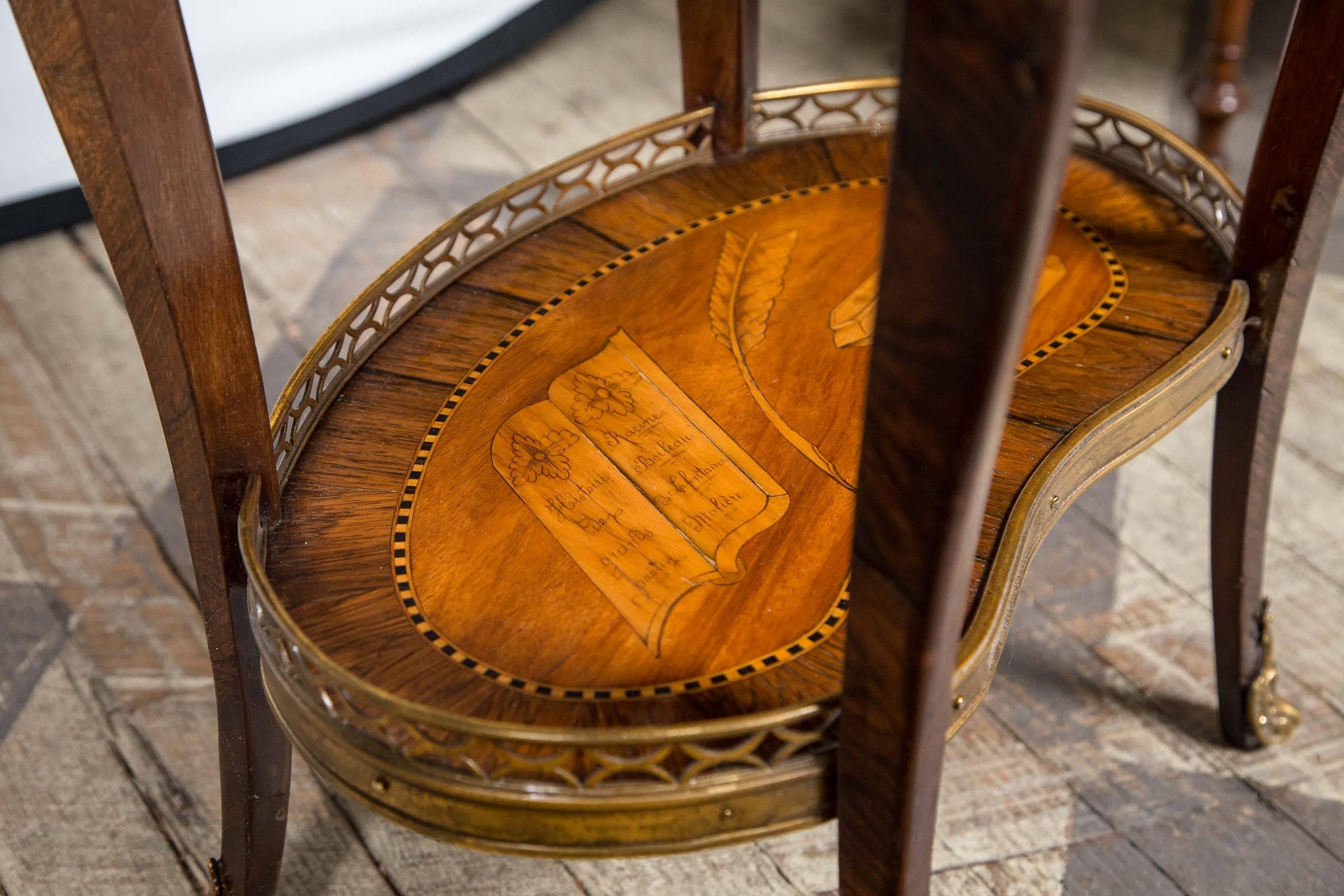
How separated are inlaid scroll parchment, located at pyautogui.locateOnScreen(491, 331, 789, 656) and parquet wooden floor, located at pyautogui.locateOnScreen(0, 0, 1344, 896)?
422 mm

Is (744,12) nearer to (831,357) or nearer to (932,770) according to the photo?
(831,357)

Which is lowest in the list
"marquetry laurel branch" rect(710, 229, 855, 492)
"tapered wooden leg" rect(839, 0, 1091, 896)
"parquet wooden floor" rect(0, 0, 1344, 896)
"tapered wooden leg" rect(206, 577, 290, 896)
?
"parquet wooden floor" rect(0, 0, 1344, 896)

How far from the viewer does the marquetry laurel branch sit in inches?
33.7

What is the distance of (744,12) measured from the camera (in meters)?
1.01

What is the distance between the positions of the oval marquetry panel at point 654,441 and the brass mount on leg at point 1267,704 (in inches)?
14.6

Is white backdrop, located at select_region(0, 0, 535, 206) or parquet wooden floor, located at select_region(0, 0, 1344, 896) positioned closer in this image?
parquet wooden floor, located at select_region(0, 0, 1344, 896)

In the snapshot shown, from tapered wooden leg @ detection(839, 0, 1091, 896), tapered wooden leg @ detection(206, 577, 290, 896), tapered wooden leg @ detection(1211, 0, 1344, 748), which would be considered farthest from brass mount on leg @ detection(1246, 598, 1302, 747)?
tapered wooden leg @ detection(206, 577, 290, 896)

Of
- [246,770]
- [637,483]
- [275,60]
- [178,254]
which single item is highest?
[178,254]

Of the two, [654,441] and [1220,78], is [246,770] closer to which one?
[654,441]

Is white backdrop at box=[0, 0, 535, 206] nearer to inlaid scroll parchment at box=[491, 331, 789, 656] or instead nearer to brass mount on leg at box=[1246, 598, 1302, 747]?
inlaid scroll parchment at box=[491, 331, 789, 656]

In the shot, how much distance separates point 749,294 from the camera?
3.07 ft

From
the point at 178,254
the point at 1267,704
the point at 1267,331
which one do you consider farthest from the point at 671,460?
the point at 1267,704

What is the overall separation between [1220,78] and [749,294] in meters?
1.05

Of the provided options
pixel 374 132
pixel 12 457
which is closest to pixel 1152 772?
pixel 12 457
